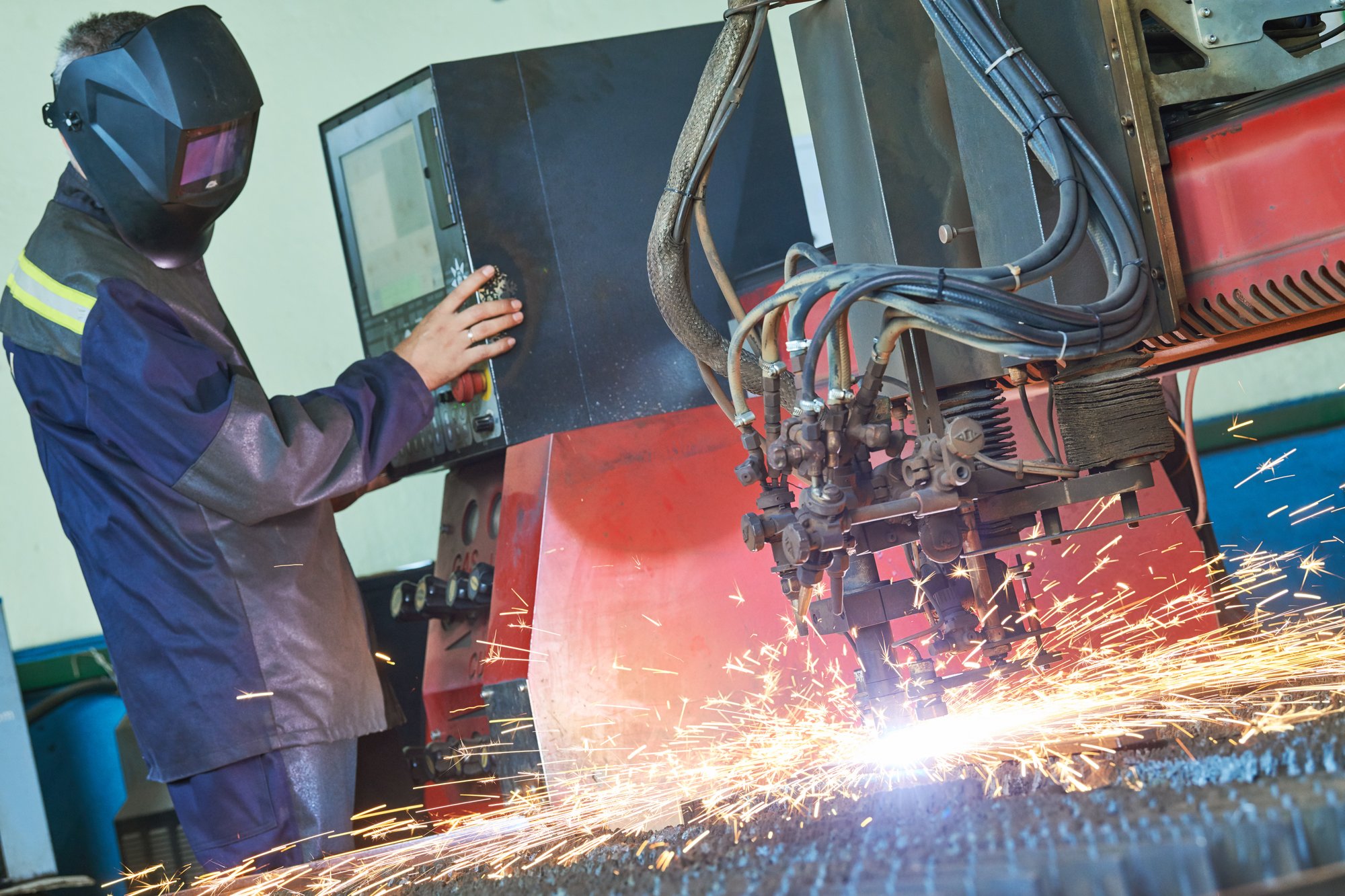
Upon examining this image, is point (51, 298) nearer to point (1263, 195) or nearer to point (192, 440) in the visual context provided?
point (192, 440)

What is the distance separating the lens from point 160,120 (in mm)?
2070

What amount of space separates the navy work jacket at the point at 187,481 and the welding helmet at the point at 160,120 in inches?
4.0

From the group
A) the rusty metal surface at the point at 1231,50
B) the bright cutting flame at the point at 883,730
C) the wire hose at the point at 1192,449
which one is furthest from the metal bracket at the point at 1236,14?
the bright cutting flame at the point at 883,730

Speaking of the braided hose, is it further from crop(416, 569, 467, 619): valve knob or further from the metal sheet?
crop(416, 569, 467, 619): valve knob

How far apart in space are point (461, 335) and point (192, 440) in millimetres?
499

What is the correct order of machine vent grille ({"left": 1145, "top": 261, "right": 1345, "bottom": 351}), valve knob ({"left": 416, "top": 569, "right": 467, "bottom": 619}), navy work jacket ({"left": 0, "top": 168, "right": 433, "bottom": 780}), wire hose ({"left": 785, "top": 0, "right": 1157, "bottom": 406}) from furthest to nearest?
1. valve knob ({"left": 416, "top": 569, "right": 467, "bottom": 619})
2. navy work jacket ({"left": 0, "top": 168, "right": 433, "bottom": 780})
3. machine vent grille ({"left": 1145, "top": 261, "right": 1345, "bottom": 351})
4. wire hose ({"left": 785, "top": 0, "right": 1157, "bottom": 406})

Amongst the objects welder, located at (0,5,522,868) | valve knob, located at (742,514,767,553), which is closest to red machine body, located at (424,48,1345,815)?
welder, located at (0,5,522,868)

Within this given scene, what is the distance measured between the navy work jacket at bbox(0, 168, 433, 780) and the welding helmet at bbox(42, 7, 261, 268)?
10cm

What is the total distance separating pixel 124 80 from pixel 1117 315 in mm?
1679

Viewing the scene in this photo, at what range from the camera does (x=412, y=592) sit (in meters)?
2.52

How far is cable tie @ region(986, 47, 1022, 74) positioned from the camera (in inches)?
55.0

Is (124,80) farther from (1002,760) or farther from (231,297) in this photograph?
(231,297)

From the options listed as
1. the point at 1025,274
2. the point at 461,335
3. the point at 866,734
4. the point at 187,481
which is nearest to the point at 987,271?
the point at 1025,274

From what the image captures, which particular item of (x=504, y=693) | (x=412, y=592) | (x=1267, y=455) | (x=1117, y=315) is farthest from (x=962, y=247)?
(x=1267, y=455)
